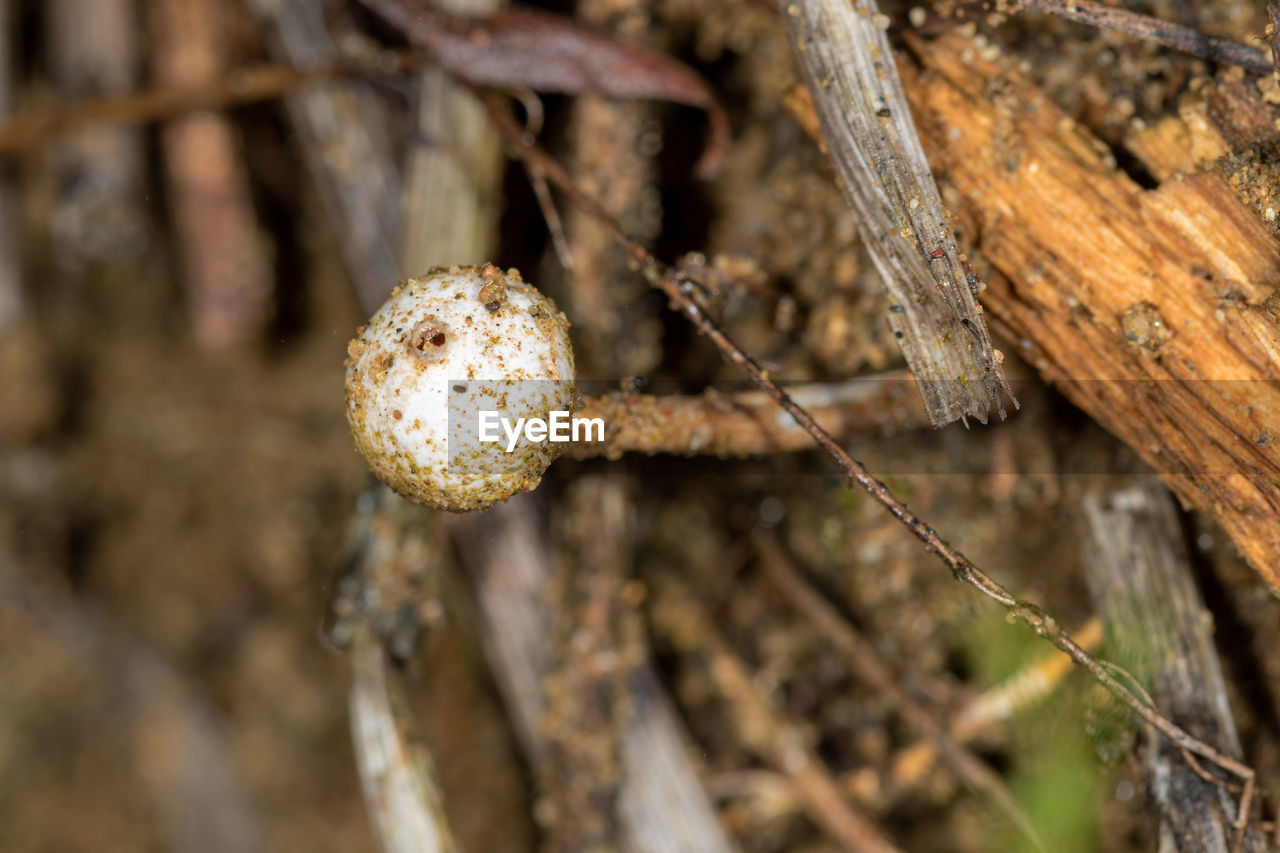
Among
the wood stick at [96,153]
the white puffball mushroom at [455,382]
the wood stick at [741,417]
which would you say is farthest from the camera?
the wood stick at [96,153]

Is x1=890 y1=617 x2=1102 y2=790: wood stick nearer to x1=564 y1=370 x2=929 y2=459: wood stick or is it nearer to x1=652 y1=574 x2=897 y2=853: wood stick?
x1=652 y1=574 x2=897 y2=853: wood stick

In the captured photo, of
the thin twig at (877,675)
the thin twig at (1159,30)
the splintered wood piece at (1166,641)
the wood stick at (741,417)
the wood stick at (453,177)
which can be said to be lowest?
the thin twig at (877,675)

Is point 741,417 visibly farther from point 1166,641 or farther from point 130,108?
point 130,108

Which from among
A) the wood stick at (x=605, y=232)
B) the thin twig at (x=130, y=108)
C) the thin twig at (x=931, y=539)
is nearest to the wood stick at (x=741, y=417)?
the thin twig at (x=931, y=539)

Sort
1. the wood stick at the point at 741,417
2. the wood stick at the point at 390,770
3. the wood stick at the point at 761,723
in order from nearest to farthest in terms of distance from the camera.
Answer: the wood stick at the point at 741,417 < the wood stick at the point at 390,770 < the wood stick at the point at 761,723

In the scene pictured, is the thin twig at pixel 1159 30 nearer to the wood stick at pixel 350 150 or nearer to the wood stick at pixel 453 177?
the wood stick at pixel 453 177

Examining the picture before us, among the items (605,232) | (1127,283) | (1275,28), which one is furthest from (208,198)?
(1275,28)
